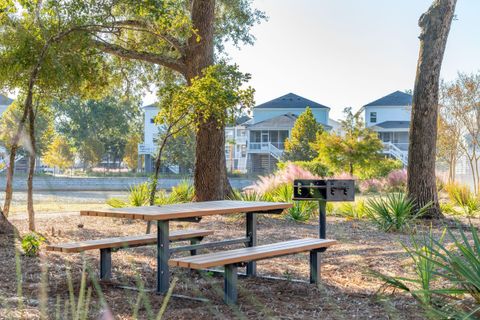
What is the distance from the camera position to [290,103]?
54.1m

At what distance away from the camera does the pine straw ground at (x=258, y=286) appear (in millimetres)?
4730

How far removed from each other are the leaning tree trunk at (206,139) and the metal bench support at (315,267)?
7900 mm

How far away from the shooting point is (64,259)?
7.08 meters

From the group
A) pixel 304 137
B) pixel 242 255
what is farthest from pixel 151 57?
pixel 304 137

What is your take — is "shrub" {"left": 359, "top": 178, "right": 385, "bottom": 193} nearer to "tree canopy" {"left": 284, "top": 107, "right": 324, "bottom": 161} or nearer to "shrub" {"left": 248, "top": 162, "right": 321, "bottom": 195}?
"shrub" {"left": 248, "top": 162, "right": 321, "bottom": 195}

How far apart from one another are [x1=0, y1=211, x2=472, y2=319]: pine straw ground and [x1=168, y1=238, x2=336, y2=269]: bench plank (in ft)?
→ 1.15

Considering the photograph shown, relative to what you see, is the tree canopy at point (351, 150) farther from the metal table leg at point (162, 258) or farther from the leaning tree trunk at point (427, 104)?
the metal table leg at point (162, 258)

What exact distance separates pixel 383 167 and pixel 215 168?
19.4 metres

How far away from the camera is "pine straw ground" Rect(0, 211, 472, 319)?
473cm

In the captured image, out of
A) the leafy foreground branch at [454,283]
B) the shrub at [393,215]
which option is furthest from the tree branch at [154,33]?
the leafy foreground branch at [454,283]

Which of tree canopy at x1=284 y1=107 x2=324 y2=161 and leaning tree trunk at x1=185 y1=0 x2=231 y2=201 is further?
tree canopy at x1=284 y1=107 x2=324 y2=161

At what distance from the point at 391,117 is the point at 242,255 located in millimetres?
48760

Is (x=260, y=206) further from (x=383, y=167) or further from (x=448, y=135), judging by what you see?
(x=383, y=167)

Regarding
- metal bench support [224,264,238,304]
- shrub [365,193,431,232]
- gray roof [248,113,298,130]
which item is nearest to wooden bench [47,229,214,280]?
metal bench support [224,264,238,304]
